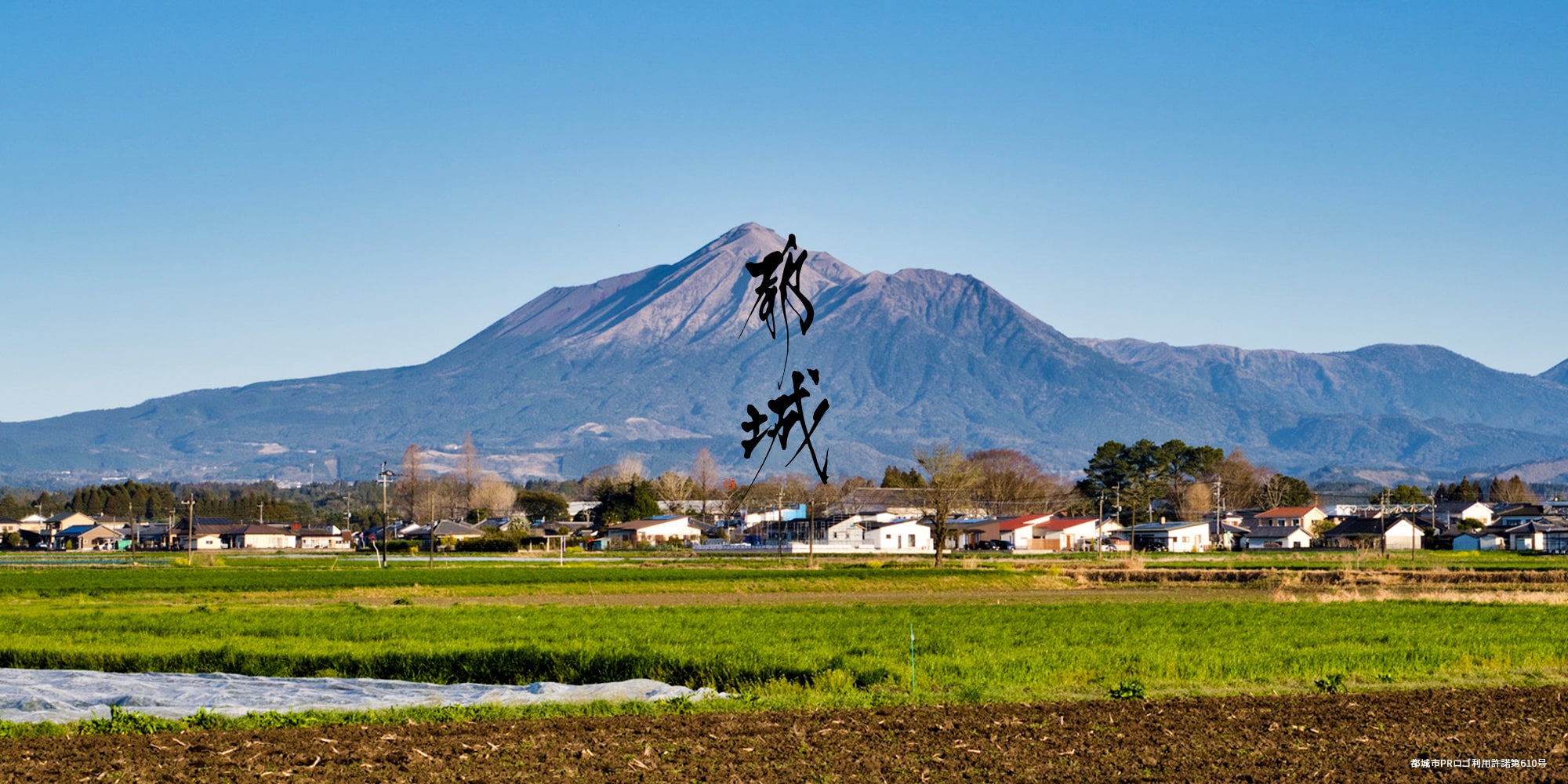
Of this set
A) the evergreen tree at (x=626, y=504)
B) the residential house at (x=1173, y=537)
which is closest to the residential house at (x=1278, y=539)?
the residential house at (x=1173, y=537)

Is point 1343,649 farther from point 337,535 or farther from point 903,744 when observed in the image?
point 337,535

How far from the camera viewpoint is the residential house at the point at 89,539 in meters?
131

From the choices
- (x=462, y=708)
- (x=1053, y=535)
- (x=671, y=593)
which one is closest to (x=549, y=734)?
(x=462, y=708)

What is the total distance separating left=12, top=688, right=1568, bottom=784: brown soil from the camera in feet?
43.8

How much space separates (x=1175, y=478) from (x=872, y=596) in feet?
384

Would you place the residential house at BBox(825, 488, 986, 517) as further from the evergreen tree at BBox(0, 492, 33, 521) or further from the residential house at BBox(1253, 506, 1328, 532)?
the evergreen tree at BBox(0, 492, 33, 521)

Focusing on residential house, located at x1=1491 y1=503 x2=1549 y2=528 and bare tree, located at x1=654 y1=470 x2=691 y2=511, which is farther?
bare tree, located at x1=654 y1=470 x2=691 y2=511

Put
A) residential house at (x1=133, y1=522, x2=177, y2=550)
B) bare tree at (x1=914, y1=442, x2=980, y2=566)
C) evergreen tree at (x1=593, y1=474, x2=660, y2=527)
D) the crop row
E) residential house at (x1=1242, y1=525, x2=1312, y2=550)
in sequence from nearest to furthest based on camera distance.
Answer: the crop row
bare tree at (x1=914, y1=442, x2=980, y2=566)
residential house at (x1=1242, y1=525, x2=1312, y2=550)
residential house at (x1=133, y1=522, x2=177, y2=550)
evergreen tree at (x1=593, y1=474, x2=660, y2=527)

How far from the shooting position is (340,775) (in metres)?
13.2

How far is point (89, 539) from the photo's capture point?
13288cm

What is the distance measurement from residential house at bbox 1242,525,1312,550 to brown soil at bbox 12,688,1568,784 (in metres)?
104

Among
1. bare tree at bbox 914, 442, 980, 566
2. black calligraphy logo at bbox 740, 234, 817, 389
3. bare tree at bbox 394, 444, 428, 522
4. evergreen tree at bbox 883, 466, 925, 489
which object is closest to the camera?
black calligraphy logo at bbox 740, 234, 817, 389

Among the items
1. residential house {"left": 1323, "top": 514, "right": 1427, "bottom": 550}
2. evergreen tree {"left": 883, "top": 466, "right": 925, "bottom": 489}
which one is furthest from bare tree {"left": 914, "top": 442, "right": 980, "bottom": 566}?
evergreen tree {"left": 883, "top": 466, "right": 925, "bottom": 489}

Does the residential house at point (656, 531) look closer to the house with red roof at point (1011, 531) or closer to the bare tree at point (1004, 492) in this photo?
the house with red roof at point (1011, 531)
